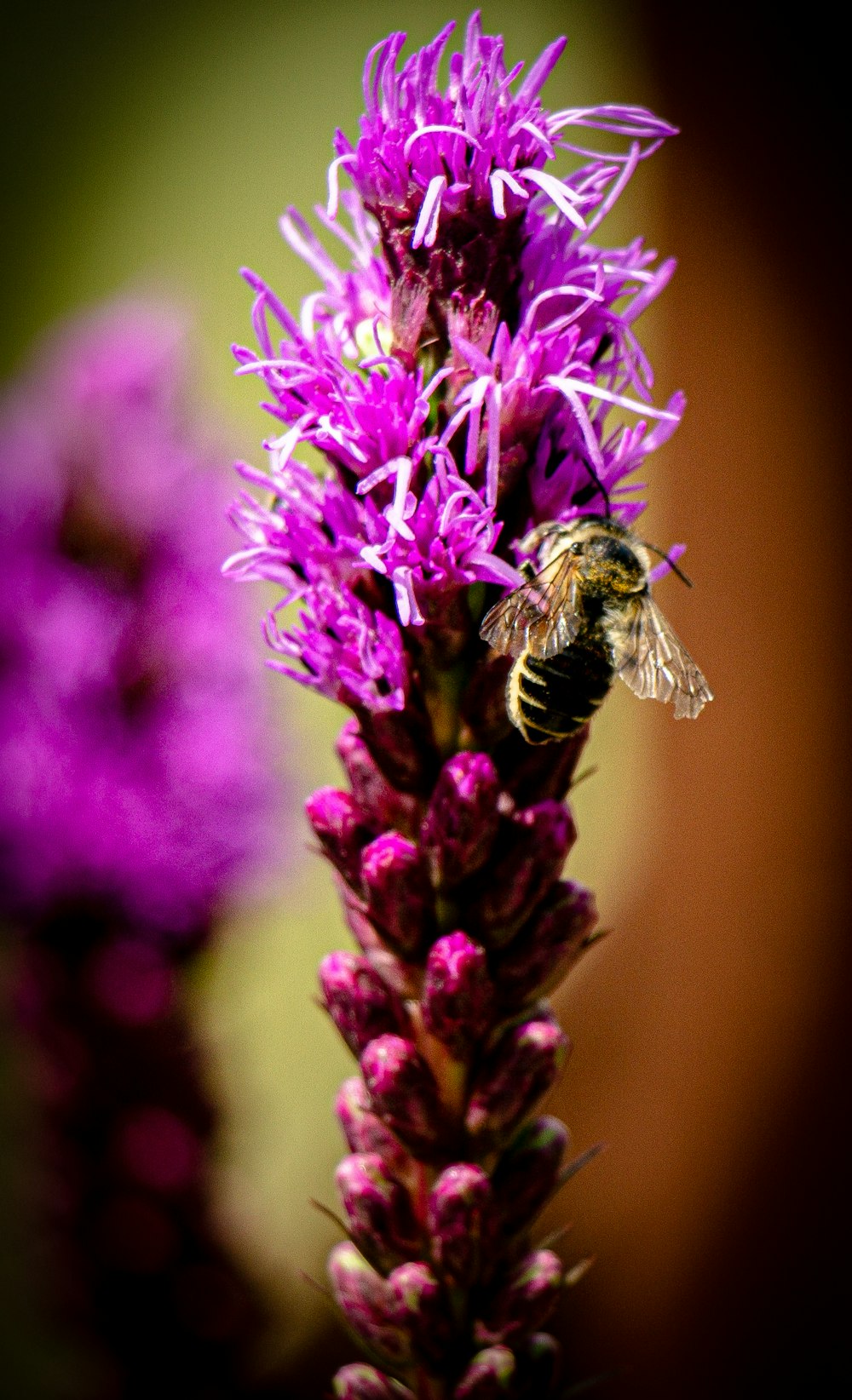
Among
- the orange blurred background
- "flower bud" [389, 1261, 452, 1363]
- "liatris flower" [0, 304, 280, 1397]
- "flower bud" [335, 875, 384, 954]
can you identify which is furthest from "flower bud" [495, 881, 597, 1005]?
the orange blurred background

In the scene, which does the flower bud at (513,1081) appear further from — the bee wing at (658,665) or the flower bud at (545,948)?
the bee wing at (658,665)

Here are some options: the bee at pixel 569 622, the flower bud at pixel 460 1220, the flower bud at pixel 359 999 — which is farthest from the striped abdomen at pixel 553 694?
the flower bud at pixel 460 1220

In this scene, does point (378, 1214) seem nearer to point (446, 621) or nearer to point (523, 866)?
point (523, 866)

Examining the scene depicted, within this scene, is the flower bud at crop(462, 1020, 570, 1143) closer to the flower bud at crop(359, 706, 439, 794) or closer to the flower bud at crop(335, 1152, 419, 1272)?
the flower bud at crop(335, 1152, 419, 1272)

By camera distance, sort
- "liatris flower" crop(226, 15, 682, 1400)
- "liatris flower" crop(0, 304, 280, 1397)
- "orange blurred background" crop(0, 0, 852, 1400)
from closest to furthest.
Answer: "liatris flower" crop(226, 15, 682, 1400) < "liatris flower" crop(0, 304, 280, 1397) < "orange blurred background" crop(0, 0, 852, 1400)

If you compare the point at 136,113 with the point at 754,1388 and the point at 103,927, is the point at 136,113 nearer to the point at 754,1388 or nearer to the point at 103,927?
the point at 103,927

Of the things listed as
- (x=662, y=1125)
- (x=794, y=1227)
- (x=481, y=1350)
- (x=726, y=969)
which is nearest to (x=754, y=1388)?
(x=794, y=1227)

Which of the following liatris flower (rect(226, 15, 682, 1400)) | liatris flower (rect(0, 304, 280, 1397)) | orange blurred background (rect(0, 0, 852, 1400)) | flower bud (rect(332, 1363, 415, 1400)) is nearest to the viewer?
liatris flower (rect(226, 15, 682, 1400))
